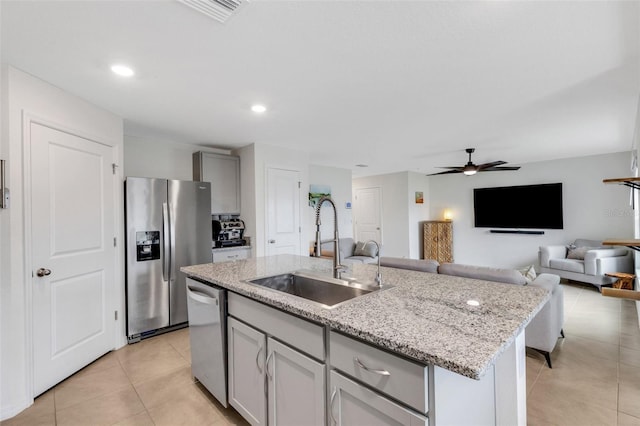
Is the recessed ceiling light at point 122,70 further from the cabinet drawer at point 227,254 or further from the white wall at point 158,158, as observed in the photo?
the cabinet drawer at point 227,254

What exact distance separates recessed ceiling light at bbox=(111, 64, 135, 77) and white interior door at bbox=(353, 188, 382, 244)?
6266 mm

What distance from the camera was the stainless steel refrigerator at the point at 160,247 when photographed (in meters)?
3.03

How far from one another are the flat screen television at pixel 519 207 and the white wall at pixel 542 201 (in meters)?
0.11

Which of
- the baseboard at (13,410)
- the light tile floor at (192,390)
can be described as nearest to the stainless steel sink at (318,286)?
the light tile floor at (192,390)

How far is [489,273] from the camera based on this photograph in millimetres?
2471

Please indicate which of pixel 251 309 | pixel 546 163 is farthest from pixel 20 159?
pixel 546 163

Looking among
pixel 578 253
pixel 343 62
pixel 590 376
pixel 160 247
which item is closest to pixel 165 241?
pixel 160 247

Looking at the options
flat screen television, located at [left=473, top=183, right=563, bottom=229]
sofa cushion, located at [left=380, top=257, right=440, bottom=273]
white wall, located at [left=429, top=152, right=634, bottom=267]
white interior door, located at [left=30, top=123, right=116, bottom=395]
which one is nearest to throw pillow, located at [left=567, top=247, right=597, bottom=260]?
white wall, located at [left=429, top=152, right=634, bottom=267]

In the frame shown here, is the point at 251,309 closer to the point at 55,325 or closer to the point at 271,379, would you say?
the point at 271,379

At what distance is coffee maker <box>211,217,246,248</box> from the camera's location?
388 cm

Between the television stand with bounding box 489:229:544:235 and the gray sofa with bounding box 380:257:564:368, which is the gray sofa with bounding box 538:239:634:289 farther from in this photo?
the gray sofa with bounding box 380:257:564:368

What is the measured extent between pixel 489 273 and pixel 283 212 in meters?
2.79

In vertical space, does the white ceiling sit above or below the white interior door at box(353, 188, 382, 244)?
above

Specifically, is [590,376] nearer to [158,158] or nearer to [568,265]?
[568,265]
